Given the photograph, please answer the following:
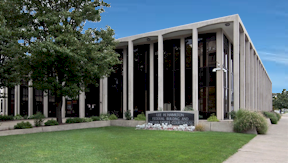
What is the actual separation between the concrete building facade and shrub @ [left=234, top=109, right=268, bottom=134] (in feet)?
12.5

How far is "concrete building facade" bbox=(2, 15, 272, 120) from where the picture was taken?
21.2m

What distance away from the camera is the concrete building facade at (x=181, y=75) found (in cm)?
2116

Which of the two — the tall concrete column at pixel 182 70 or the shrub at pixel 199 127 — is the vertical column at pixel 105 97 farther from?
the shrub at pixel 199 127

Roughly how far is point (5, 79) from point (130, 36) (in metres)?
12.5

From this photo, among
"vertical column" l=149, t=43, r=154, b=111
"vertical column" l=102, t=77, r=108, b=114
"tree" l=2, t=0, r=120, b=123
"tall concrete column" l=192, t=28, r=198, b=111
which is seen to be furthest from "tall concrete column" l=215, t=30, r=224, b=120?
"vertical column" l=102, t=77, r=108, b=114

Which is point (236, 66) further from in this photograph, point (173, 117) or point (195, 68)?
point (173, 117)

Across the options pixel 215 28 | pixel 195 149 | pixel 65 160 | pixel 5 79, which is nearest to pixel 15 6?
pixel 5 79

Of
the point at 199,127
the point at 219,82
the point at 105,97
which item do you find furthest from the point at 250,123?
the point at 105,97

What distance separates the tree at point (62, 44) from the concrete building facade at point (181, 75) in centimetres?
712

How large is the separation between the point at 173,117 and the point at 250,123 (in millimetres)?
5395

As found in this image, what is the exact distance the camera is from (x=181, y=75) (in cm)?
2428

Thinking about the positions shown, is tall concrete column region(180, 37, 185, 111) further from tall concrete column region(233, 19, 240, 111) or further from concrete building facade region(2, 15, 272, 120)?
tall concrete column region(233, 19, 240, 111)

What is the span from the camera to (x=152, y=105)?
1024 inches

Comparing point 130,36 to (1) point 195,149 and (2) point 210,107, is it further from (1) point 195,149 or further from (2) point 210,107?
(1) point 195,149
